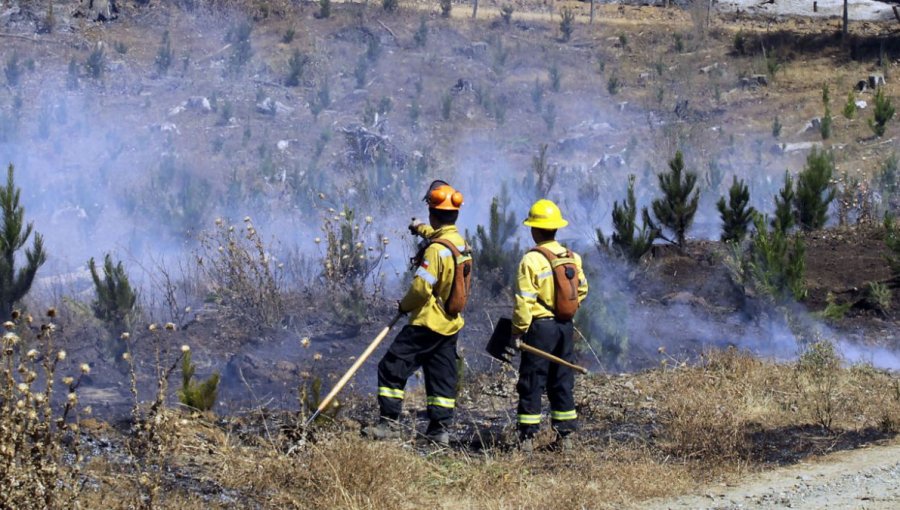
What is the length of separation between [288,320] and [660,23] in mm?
23341

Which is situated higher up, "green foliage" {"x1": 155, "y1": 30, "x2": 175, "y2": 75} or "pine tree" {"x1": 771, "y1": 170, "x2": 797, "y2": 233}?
"green foliage" {"x1": 155, "y1": 30, "x2": 175, "y2": 75}

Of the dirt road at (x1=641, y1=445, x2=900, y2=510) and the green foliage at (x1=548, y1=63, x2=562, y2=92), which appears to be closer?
the dirt road at (x1=641, y1=445, x2=900, y2=510)

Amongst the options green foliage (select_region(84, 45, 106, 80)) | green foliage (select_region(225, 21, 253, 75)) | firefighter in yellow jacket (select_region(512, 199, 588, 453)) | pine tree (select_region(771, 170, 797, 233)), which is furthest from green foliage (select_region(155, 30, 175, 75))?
firefighter in yellow jacket (select_region(512, 199, 588, 453))

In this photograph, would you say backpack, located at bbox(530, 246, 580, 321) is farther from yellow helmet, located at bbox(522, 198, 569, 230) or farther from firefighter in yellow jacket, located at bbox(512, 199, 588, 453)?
yellow helmet, located at bbox(522, 198, 569, 230)

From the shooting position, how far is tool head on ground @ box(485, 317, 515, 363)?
6824 millimetres

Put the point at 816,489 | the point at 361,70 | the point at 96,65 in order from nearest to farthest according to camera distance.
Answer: the point at 816,489 < the point at 96,65 < the point at 361,70

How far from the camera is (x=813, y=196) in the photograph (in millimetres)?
15062

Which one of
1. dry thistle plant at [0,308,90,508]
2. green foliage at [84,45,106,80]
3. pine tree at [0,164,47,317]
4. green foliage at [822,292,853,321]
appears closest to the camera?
dry thistle plant at [0,308,90,508]

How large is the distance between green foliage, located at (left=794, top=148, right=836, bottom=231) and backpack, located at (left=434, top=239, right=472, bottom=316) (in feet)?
31.0

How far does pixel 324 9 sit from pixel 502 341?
23.9 meters

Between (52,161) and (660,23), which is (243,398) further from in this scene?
(660,23)

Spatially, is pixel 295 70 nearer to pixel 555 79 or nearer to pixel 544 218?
pixel 555 79

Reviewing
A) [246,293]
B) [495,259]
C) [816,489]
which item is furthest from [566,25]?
[816,489]

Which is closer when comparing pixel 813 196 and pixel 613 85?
pixel 813 196
